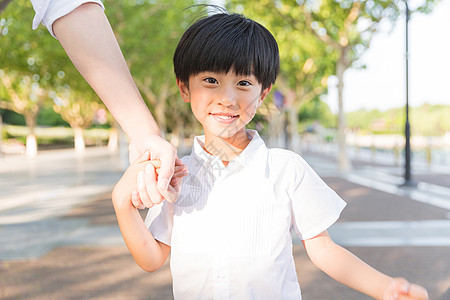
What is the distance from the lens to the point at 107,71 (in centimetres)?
85

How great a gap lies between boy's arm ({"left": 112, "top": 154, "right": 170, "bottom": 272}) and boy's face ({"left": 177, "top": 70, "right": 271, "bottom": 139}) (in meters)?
0.35

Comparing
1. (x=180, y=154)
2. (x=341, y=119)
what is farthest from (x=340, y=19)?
(x=180, y=154)

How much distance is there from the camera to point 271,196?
1.27m

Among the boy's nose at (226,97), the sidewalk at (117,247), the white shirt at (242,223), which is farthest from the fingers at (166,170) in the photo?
the sidewalk at (117,247)

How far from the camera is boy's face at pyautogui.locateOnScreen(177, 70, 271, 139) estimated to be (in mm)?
1179

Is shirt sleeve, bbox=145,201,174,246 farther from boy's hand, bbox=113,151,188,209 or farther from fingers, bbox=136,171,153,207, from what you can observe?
fingers, bbox=136,171,153,207

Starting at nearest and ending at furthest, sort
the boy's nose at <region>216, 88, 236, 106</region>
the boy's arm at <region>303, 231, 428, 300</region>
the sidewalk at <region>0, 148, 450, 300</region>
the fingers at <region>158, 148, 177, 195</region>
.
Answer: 1. the fingers at <region>158, 148, 177, 195</region>
2. the boy's arm at <region>303, 231, 428, 300</region>
3. the boy's nose at <region>216, 88, 236, 106</region>
4. the sidewalk at <region>0, 148, 450, 300</region>

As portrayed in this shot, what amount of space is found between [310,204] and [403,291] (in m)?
0.35

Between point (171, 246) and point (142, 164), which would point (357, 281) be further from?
point (142, 164)

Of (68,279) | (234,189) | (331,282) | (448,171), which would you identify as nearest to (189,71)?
(234,189)

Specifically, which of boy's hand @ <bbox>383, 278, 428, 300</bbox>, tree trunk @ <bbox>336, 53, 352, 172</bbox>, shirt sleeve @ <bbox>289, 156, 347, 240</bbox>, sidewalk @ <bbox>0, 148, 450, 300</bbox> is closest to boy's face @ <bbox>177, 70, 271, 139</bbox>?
shirt sleeve @ <bbox>289, 156, 347, 240</bbox>

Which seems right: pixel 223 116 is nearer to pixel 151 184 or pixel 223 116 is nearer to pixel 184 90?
pixel 184 90

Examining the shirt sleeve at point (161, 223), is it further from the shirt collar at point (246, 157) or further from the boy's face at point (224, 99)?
the boy's face at point (224, 99)

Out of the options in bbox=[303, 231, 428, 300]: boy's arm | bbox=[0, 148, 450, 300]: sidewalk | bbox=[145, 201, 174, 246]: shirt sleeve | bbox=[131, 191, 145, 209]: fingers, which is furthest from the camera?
bbox=[0, 148, 450, 300]: sidewalk
